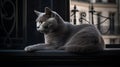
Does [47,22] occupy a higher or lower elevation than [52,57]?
higher

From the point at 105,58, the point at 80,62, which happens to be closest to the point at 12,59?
the point at 80,62

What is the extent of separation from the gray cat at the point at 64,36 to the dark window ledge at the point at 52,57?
33 mm

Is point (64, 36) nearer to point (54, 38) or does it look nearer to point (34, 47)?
point (54, 38)

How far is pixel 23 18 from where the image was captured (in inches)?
88.4

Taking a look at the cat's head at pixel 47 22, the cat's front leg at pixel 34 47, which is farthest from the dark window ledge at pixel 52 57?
the cat's head at pixel 47 22

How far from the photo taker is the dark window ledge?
6.40 ft

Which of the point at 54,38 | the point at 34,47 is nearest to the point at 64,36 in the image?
the point at 54,38

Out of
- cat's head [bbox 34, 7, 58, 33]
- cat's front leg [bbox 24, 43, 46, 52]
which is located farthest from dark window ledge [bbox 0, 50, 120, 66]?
cat's head [bbox 34, 7, 58, 33]

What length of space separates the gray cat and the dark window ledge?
0.11 feet

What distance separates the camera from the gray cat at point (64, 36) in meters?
1.96

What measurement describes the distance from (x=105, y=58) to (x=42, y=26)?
418 mm

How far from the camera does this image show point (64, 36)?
2.06 meters

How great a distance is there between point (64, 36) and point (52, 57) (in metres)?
0.17

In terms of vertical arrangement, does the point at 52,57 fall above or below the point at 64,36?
below
